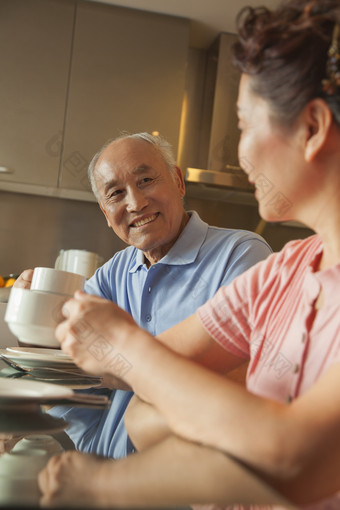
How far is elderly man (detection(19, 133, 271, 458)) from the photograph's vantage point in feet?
5.11

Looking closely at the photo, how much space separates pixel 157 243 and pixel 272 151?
1.00 m

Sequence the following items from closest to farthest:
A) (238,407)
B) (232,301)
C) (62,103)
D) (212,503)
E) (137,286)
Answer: (212,503) < (238,407) < (232,301) < (137,286) < (62,103)

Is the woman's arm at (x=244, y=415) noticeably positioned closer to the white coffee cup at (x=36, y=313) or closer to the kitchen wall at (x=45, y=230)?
the white coffee cup at (x=36, y=313)

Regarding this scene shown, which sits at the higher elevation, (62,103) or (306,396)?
(62,103)

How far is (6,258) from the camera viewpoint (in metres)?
3.22

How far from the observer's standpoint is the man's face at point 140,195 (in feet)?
5.42

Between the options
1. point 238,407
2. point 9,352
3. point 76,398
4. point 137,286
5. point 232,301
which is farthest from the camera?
point 137,286

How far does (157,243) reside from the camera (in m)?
1.65

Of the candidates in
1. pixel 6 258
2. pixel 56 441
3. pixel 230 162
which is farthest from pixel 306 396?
pixel 6 258

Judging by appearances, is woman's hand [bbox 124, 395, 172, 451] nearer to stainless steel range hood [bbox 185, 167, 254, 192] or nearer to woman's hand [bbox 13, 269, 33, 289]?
woman's hand [bbox 13, 269, 33, 289]

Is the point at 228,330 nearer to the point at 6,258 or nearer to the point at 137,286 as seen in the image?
the point at 137,286

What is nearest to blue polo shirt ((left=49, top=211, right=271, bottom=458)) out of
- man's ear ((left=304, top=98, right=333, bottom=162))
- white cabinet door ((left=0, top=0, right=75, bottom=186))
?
man's ear ((left=304, top=98, right=333, bottom=162))

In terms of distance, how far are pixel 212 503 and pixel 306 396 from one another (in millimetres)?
169

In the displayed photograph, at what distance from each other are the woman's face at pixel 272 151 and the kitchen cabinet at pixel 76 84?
2468mm
